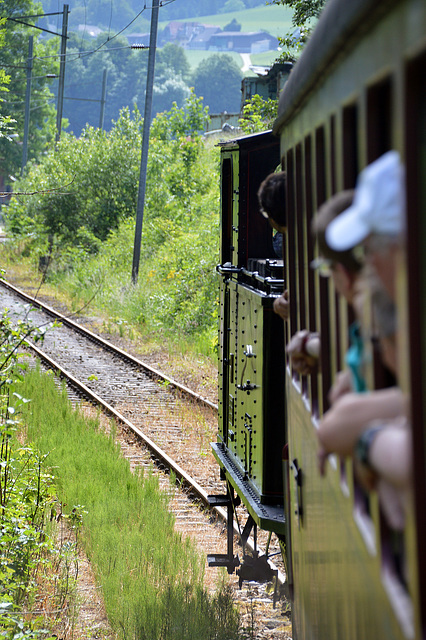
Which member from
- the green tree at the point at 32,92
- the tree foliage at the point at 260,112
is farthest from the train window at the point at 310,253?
the green tree at the point at 32,92

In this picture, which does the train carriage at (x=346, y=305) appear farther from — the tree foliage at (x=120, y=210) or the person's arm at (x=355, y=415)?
the tree foliage at (x=120, y=210)

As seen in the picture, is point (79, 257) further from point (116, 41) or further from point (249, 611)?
point (116, 41)

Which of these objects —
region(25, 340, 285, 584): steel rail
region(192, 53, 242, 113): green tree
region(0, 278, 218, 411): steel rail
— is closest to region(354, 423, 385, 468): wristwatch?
region(25, 340, 285, 584): steel rail

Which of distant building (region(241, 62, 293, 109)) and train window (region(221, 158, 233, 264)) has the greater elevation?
distant building (region(241, 62, 293, 109))

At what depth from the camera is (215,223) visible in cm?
2153

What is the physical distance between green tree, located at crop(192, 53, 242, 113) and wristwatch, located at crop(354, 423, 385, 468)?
14867 cm

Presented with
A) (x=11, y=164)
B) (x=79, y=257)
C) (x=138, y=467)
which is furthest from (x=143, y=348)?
(x=11, y=164)

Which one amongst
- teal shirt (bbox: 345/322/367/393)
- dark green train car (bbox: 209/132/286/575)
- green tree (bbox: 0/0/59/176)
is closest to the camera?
teal shirt (bbox: 345/322/367/393)

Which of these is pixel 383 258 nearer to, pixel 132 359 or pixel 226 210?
pixel 226 210

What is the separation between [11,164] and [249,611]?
63.5m

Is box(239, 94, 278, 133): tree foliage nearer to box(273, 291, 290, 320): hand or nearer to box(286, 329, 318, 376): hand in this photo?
box(273, 291, 290, 320): hand

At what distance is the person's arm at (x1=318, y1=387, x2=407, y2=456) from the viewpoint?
1291 mm

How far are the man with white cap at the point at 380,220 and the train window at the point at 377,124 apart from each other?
0.69ft

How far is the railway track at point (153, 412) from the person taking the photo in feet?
25.9
